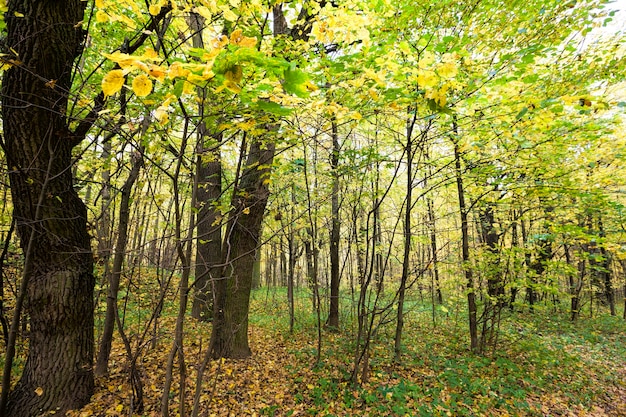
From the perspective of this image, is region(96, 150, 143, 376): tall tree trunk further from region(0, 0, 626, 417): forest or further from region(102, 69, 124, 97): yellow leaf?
region(102, 69, 124, 97): yellow leaf

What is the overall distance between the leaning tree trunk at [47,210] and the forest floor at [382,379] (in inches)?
20.6

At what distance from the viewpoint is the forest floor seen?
3949 millimetres

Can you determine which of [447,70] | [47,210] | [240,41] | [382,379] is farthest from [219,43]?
[382,379]

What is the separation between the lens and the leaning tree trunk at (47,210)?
2803 millimetres

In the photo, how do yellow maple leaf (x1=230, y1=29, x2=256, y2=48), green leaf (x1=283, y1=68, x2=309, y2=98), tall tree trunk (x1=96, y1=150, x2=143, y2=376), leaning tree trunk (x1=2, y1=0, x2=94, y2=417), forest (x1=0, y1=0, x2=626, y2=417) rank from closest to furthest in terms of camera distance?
yellow maple leaf (x1=230, y1=29, x2=256, y2=48)
green leaf (x1=283, y1=68, x2=309, y2=98)
forest (x1=0, y1=0, x2=626, y2=417)
leaning tree trunk (x1=2, y1=0, x2=94, y2=417)
tall tree trunk (x1=96, y1=150, x2=143, y2=376)

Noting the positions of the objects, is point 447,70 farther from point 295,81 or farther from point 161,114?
point 161,114

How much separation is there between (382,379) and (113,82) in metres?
5.55

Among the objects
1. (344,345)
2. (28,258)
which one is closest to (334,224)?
(344,345)

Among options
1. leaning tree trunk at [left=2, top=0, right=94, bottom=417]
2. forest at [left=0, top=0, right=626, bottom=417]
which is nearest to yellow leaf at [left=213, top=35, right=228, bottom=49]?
forest at [left=0, top=0, right=626, bottom=417]

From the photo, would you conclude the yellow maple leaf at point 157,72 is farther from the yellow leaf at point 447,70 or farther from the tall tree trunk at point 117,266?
the tall tree trunk at point 117,266

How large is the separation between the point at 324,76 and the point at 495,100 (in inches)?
87.1

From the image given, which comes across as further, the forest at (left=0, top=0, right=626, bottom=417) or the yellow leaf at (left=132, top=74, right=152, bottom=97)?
the forest at (left=0, top=0, right=626, bottom=417)

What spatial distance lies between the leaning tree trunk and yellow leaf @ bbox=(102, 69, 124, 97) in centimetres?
253

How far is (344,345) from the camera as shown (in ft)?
20.8
